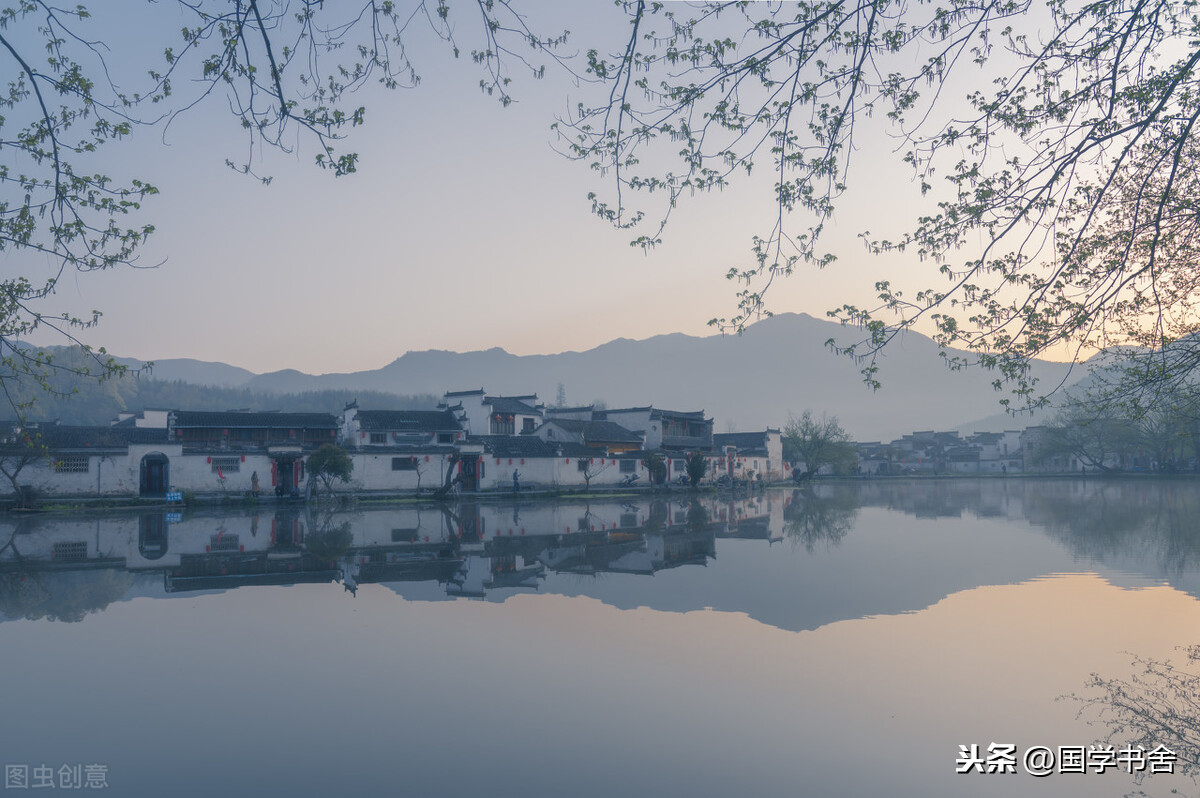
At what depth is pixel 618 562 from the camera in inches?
662

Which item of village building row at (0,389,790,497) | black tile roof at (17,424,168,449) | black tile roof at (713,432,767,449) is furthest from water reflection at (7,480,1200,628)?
black tile roof at (713,432,767,449)

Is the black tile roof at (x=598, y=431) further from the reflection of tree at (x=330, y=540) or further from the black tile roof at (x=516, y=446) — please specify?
the reflection of tree at (x=330, y=540)

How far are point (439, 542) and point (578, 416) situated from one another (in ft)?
153

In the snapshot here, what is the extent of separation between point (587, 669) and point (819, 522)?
68.4 feet

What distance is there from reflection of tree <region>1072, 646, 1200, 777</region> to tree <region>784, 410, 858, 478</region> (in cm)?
7175

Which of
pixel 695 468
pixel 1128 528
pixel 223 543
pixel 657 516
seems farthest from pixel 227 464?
pixel 1128 528

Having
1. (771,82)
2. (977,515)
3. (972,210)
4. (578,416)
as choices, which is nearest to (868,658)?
(972,210)

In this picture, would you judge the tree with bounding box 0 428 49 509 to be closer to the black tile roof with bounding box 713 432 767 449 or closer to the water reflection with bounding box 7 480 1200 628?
the water reflection with bounding box 7 480 1200 628

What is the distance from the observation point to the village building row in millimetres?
33688

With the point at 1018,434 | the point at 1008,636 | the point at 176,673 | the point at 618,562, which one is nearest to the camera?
the point at 176,673

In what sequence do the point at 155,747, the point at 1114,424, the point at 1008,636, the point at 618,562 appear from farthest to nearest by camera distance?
the point at 1114,424 < the point at 618,562 < the point at 1008,636 < the point at 155,747

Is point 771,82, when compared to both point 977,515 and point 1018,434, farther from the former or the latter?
point 1018,434

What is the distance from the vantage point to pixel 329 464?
1420 inches

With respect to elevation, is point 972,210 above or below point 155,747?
above
